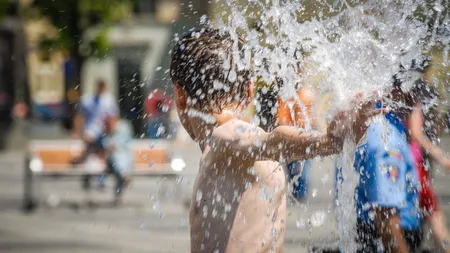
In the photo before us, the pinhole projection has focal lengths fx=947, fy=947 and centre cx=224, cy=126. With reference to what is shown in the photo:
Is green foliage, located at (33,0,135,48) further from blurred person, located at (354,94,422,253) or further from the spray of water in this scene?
the spray of water

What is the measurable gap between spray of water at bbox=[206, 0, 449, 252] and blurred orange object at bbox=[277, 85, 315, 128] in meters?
0.03

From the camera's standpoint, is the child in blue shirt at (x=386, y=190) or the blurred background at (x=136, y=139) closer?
the child in blue shirt at (x=386, y=190)

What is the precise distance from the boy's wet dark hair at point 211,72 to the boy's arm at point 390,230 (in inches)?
46.6

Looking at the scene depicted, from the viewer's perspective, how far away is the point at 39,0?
89.2 ft

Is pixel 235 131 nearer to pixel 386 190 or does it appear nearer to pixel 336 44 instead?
pixel 336 44

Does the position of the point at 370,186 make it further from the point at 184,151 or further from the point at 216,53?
the point at 184,151

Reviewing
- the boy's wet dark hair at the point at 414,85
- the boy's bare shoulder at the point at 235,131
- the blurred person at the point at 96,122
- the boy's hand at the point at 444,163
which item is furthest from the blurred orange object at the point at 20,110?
the boy's bare shoulder at the point at 235,131

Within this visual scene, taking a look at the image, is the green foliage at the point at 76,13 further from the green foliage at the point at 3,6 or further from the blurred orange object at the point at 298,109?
the blurred orange object at the point at 298,109

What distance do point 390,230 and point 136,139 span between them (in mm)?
21855

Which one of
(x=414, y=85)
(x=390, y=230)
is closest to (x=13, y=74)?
(x=414, y=85)

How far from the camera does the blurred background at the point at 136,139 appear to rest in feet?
28.5

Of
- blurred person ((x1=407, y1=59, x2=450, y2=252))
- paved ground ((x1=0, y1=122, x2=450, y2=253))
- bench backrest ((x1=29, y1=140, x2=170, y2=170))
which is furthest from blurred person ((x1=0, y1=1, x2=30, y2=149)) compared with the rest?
blurred person ((x1=407, y1=59, x2=450, y2=252))

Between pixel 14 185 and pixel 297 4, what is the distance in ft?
44.6

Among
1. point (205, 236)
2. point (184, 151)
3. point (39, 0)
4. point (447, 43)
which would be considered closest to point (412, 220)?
point (447, 43)
